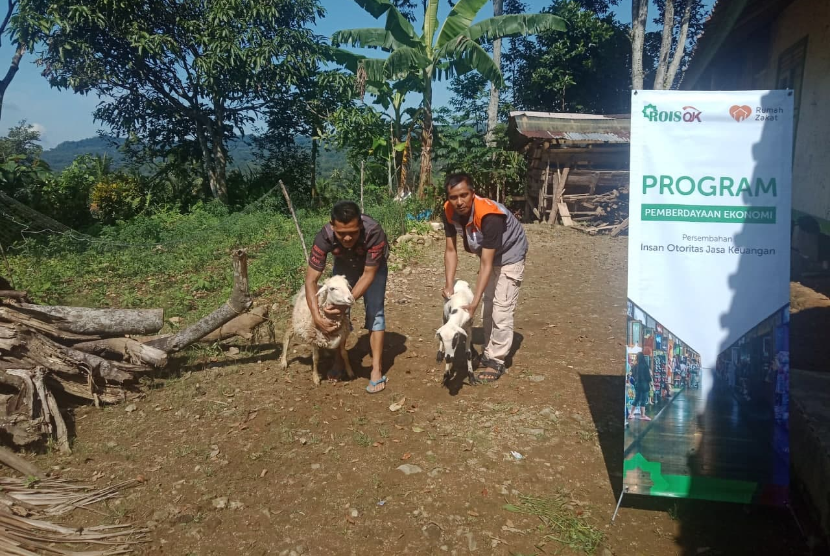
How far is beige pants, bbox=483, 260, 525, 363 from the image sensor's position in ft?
15.9

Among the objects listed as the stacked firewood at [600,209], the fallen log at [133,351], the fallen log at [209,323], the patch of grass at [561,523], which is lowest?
the patch of grass at [561,523]

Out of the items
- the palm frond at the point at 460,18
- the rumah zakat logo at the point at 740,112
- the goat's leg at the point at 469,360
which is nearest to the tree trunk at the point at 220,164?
the palm frond at the point at 460,18

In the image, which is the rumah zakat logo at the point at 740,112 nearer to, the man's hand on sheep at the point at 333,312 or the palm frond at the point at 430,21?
the man's hand on sheep at the point at 333,312

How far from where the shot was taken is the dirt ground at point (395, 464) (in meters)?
3.09

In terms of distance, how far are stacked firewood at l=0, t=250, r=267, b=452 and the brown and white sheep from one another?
53cm

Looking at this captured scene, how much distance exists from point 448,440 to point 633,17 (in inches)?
665

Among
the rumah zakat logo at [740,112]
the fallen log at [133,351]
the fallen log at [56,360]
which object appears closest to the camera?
the rumah zakat logo at [740,112]

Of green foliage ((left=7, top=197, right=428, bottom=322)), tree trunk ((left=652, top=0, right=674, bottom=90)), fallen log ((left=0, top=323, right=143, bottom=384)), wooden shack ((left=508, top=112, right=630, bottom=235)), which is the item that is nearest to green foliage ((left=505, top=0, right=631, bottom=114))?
tree trunk ((left=652, top=0, right=674, bottom=90))

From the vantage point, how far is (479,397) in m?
4.83

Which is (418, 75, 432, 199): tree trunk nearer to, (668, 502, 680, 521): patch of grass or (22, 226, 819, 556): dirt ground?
(22, 226, 819, 556): dirt ground

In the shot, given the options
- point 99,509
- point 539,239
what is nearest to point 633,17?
point 539,239

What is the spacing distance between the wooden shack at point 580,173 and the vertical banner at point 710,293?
36.0 ft

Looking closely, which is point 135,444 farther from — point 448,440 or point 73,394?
point 448,440

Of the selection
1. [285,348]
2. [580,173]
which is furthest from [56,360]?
[580,173]
